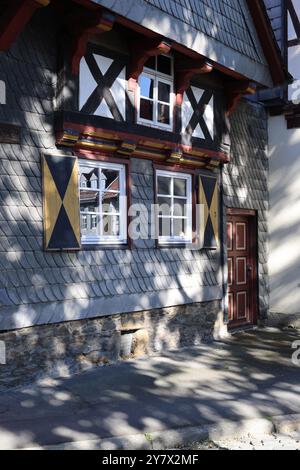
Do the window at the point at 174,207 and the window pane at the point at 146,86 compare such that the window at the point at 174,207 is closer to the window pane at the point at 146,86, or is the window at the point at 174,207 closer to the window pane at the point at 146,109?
the window pane at the point at 146,109

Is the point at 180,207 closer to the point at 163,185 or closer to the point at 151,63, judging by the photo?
the point at 163,185

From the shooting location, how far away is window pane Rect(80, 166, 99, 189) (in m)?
7.50

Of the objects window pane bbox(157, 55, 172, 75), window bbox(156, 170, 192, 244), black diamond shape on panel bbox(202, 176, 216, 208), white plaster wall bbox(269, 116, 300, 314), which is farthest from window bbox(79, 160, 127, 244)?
white plaster wall bbox(269, 116, 300, 314)

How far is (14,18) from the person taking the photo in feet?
19.9

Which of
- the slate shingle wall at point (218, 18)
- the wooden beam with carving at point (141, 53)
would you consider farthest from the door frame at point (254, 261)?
the wooden beam with carving at point (141, 53)

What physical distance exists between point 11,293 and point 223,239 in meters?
4.59

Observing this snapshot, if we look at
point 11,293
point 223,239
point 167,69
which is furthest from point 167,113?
point 11,293

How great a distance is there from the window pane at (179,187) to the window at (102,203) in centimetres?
131

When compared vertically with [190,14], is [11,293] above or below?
below

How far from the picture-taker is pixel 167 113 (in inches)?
341

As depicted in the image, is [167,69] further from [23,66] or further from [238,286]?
[238,286]

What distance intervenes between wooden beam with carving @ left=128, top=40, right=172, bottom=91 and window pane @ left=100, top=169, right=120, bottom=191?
120 cm

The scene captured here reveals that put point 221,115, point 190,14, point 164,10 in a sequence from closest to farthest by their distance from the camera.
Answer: point 164,10
point 190,14
point 221,115

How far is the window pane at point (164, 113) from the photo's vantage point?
855 centimetres
